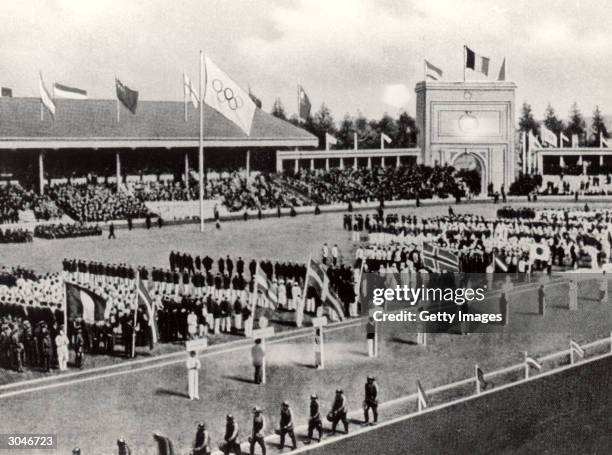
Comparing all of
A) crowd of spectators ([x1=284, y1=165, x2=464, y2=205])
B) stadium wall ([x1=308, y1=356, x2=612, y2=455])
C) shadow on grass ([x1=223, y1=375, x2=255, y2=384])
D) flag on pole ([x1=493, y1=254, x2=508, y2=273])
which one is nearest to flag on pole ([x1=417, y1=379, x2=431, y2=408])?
stadium wall ([x1=308, y1=356, x2=612, y2=455])

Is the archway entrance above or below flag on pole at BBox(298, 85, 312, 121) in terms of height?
below

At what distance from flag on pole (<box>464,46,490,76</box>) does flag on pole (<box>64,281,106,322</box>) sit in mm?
34128

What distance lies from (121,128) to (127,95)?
26.5ft

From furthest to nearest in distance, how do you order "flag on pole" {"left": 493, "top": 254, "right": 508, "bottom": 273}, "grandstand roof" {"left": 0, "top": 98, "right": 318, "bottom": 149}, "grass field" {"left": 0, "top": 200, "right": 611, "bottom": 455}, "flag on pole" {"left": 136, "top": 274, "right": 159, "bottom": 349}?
"grandstand roof" {"left": 0, "top": 98, "right": 318, "bottom": 149}, "flag on pole" {"left": 493, "top": 254, "right": 508, "bottom": 273}, "flag on pole" {"left": 136, "top": 274, "right": 159, "bottom": 349}, "grass field" {"left": 0, "top": 200, "right": 611, "bottom": 455}

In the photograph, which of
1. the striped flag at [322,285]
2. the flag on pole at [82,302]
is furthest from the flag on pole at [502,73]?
the flag on pole at [82,302]

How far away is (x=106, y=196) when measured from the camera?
40719 millimetres

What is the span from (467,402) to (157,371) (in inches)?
236

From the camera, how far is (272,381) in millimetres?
15953

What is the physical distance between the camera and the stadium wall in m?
12.7

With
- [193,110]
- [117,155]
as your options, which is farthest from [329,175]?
[117,155]

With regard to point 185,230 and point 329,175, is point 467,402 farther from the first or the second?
point 329,175

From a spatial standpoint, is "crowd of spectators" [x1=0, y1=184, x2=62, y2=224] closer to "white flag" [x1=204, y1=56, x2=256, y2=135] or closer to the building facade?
"white flag" [x1=204, y1=56, x2=256, y2=135]

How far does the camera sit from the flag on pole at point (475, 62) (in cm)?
4700

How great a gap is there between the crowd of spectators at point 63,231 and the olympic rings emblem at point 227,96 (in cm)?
933
